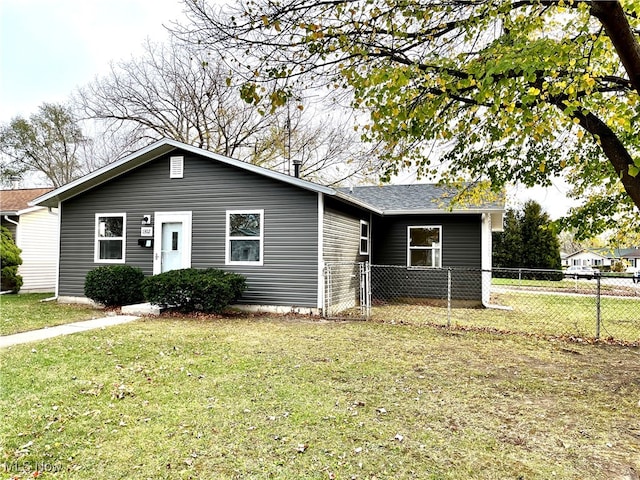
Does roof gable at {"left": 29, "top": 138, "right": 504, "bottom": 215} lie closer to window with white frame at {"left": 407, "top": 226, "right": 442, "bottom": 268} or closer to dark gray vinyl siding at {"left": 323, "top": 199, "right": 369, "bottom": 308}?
dark gray vinyl siding at {"left": 323, "top": 199, "right": 369, "bottom": 308}

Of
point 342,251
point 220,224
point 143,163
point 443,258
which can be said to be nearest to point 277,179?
point 220,224

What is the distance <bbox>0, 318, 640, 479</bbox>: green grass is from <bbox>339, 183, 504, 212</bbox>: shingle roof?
617 centimetres

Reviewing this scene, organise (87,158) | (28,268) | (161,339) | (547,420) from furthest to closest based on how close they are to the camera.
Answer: (87,158) < (28,268) < (161,339) < (547,420)

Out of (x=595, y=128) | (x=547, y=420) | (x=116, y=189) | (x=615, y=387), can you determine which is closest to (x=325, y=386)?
(x=547, y=420)

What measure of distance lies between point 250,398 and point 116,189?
356 inches

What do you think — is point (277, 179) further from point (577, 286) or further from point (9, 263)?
point (577, 286)

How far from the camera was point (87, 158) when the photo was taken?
2464 cm

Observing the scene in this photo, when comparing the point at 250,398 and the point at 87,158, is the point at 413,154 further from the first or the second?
the point at 87,158

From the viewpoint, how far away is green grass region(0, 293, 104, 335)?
762cm

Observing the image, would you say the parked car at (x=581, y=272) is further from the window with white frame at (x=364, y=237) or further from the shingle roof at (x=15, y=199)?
the shingle roof at (x=15, y=199)

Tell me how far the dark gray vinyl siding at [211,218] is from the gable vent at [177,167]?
11 centimetres

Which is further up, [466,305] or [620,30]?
[620,30]

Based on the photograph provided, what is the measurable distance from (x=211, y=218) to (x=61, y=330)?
4.11 m

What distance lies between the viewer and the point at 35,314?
9.03 meters
